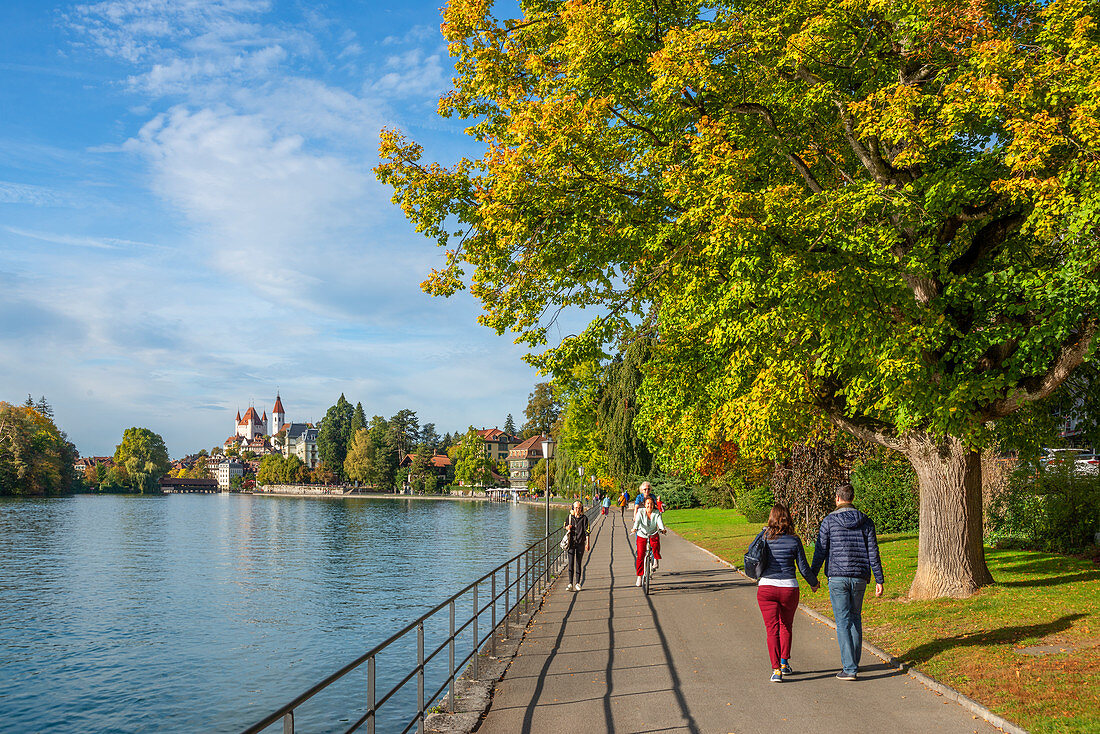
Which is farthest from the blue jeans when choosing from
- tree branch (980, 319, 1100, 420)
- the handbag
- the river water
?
the river water

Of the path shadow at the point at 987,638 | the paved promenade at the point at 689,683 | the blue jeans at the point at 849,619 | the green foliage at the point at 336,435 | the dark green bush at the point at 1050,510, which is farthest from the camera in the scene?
the green foliage at the point at 336,435

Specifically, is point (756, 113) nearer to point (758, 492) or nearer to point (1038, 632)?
point (1038, 632)

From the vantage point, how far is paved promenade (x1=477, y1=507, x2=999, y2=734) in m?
6.70

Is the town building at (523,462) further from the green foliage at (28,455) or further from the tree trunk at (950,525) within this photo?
the tree trunk at (950,525)

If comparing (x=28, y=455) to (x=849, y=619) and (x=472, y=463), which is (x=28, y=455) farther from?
(x=849, y=619)

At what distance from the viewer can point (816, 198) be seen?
11.0m

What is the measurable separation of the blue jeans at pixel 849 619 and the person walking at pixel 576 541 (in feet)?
24.9

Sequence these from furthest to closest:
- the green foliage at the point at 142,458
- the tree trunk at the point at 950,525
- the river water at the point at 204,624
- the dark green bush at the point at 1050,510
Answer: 1. the green foliage at the point at 142,458
2. the dark green bush at the point at 1050,510
3. the river water at the point at 204,624
4. the tree trunk at the point at 950,525

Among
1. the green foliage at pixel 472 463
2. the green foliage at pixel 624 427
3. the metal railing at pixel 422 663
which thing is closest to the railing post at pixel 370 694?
Result: the metal railing at pixel 422 663

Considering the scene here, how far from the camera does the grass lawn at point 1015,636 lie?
699 centimetres

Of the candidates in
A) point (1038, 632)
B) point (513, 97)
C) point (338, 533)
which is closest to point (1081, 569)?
point (1038, 632)

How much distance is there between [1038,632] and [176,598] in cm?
2293

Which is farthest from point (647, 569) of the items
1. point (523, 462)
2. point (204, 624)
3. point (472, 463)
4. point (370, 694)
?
point (523, 462)

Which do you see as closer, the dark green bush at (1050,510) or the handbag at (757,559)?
the handbag at (757,559)
